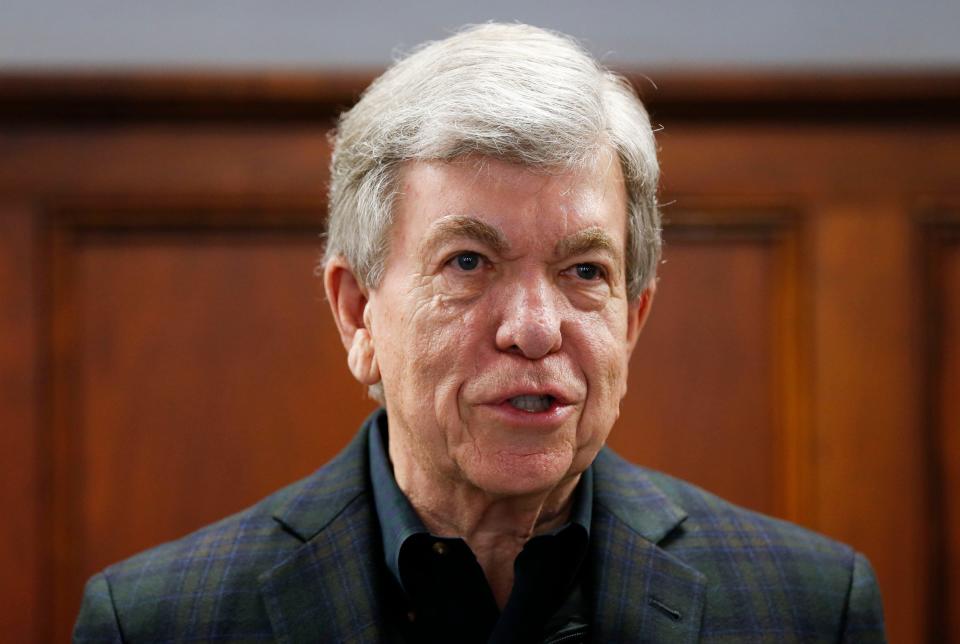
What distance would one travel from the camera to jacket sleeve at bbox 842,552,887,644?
1404mm

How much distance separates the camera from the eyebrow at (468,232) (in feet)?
4.00

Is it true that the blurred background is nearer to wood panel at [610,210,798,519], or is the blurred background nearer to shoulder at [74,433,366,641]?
wood panel at [610,210,798,519]

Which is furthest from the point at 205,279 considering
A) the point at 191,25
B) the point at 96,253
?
the point at 191,25

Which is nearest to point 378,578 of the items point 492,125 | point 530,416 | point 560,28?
point 530,416

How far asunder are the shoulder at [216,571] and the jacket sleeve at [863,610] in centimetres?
62

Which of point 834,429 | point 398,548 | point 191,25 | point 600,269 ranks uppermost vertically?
point 191,25

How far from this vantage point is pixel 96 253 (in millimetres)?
2139

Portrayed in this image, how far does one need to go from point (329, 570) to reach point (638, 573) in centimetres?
37

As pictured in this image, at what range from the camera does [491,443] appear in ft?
4.09

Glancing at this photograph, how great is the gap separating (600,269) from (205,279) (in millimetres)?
1083

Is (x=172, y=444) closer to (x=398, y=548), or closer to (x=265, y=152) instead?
(x=265, y=152)

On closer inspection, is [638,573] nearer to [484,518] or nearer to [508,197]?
[484,518]

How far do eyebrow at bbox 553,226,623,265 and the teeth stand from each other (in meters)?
0.16

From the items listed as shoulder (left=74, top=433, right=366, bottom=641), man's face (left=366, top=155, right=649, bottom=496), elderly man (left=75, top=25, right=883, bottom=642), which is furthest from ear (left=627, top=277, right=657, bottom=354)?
shoulder (left=74, top=433, right=366, bottom=641)
